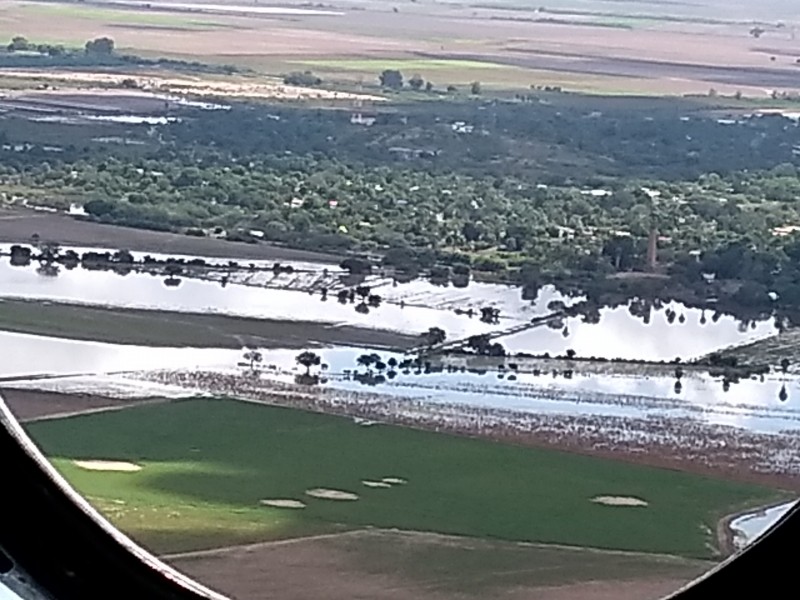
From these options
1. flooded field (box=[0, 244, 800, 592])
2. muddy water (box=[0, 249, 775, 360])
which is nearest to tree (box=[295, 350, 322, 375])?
flooded field (box=[0, 244, 800, 592])

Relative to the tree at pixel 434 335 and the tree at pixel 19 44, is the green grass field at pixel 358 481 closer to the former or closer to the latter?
the tree at pixel 434 335

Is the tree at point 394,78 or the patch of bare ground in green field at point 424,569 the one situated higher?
the tree at point 394,78

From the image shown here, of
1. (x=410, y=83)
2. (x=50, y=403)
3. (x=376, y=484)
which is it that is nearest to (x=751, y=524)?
(x=50, y=403)

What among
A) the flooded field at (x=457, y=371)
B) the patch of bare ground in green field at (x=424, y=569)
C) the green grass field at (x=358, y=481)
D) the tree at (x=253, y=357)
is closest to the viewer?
the patch of bare ground in green field at (x=424, y=569)

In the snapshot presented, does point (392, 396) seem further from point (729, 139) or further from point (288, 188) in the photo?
point (288, 188)

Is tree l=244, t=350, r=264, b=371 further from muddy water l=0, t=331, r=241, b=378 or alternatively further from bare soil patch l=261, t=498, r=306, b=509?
bare soil patch l=261, t=498, r=306, b=509

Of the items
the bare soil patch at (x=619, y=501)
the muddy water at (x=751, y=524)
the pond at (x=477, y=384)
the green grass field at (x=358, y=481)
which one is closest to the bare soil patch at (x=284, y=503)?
the green grass field at (x=358, y=481)
